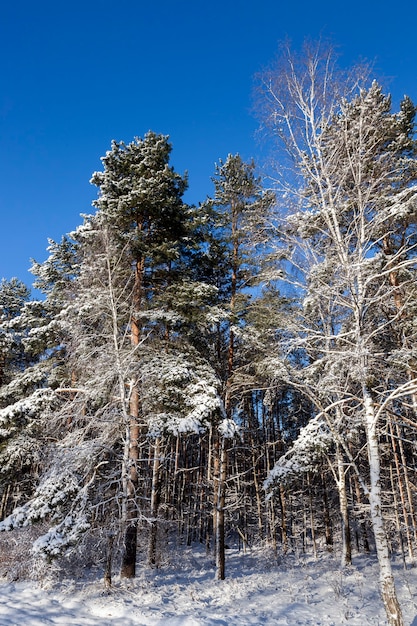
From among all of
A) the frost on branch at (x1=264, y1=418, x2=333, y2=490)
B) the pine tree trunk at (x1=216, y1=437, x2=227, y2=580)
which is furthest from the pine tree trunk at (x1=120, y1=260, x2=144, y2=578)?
the frost on branch at (x1=264, y1=418, x2=333, y2=490)

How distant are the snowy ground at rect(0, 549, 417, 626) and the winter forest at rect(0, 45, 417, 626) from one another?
0.73 m

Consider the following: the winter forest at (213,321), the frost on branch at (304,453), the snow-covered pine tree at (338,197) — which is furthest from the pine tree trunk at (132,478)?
the snow-covered pine tree at (338,197)

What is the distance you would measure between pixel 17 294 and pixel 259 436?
1769 centimetres

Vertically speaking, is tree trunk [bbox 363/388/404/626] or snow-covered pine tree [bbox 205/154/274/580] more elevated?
snow-covered pine tree [bbox 205/154/274/580]

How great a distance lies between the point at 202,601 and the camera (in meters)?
9.11

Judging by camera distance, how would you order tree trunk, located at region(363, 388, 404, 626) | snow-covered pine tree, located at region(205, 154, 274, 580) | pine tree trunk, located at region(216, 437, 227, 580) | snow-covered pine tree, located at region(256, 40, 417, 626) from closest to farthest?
tree trunk, located at region(363, 388, 404, 626)
snow-covered pine tree, located at region(256, 40, 417, 626)
pine tree trunk, located at region(216, 437, 227, 580)
snow-covered pine tree, located at region(205, 154, 274, 580)

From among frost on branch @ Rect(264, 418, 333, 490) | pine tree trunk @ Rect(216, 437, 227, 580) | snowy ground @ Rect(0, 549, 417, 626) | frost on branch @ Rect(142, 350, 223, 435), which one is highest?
frost on branch @ Rect(142, 350, 223, 435)

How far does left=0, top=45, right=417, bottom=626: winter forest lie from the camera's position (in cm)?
870

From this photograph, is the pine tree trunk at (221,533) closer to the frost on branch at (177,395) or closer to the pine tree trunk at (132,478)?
the frost on branch at (177,395)

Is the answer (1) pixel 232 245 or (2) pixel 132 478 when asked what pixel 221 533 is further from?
(1) pixel 232 245

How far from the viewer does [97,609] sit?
25.6 ft

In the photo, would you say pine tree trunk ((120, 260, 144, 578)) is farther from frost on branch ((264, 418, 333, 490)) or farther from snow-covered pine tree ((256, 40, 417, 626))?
snow-covered pine tree ((256, 40, 417, 626))

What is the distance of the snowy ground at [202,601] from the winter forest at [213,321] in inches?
28.9

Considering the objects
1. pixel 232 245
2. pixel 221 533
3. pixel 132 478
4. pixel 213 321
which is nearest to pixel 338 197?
pixel 213 321
